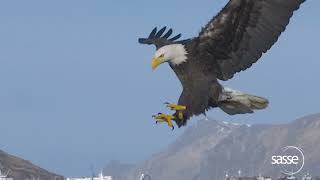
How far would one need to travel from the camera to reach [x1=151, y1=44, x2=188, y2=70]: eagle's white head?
49.3ft

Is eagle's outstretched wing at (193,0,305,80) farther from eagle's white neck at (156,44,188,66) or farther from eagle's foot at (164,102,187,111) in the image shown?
eagle's foot at (164,102,187,111)

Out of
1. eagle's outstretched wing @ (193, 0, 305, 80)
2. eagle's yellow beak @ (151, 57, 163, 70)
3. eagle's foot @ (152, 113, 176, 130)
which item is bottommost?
eagle's foot @ (152, 113, 176, 130)

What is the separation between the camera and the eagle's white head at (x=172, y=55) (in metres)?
15.0

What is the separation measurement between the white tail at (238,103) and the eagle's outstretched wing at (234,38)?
A: 31 cm

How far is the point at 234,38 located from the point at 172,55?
1.32 meters

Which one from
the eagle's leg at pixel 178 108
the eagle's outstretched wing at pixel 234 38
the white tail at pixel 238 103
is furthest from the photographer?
the white tail at pixel 238 103

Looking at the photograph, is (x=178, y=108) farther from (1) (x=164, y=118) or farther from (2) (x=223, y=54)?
(2) (x=223, y=54)

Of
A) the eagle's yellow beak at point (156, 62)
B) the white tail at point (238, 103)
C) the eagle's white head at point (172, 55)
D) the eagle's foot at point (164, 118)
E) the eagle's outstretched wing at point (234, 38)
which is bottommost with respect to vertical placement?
the eagle's foot at point (164, 118)

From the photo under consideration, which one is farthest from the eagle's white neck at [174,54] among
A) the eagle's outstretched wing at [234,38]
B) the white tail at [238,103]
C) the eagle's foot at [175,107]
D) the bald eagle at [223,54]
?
the white tail at [238,103]

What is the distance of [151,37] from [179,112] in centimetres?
358

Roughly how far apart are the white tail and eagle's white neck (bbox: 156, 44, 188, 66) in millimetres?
931

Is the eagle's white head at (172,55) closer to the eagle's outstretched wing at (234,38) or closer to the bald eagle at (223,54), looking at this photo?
the bald eagle at (223,54)

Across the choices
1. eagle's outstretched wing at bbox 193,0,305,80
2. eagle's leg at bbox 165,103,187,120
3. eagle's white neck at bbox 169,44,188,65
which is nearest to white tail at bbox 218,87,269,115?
eagle's outstretched wing at bbox 193,0,305,80

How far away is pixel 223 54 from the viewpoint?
627 inches
